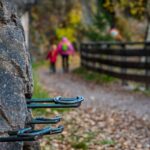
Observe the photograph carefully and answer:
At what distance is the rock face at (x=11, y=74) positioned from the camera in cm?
368

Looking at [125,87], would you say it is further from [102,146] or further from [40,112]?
[102,146]

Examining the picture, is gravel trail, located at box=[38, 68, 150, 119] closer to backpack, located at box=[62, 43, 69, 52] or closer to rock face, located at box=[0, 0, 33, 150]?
backpack, located at box=[62, 43, 69, 52]

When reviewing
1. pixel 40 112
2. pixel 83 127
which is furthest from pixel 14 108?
pixel 40 112

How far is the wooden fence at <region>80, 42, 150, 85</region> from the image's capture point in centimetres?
1414

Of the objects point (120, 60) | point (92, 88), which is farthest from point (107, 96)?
point (120, 60)

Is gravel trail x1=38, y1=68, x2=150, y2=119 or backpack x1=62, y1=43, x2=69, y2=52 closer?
gravel trail x1=38, y1=68, x2=150, y2=119

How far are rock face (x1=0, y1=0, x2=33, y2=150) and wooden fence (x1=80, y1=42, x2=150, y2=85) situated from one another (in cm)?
988

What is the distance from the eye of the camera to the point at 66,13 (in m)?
34.0

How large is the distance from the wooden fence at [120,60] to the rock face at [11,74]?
32.4 feet

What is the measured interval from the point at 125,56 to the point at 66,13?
19051mm

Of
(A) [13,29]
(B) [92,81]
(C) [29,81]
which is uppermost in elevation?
(A) [13,29]

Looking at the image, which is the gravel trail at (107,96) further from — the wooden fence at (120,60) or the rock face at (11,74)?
the rock face at (11,74)

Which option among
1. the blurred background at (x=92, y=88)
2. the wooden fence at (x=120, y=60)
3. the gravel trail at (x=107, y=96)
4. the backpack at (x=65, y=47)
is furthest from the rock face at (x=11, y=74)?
the backpack at (x=65, y=47)

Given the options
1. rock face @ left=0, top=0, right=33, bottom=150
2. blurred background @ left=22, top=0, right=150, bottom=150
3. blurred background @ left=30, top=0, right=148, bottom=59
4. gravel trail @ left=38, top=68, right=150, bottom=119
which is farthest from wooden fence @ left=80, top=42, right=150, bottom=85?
rock face @ left=0, top=0, right=33, bottom=150
